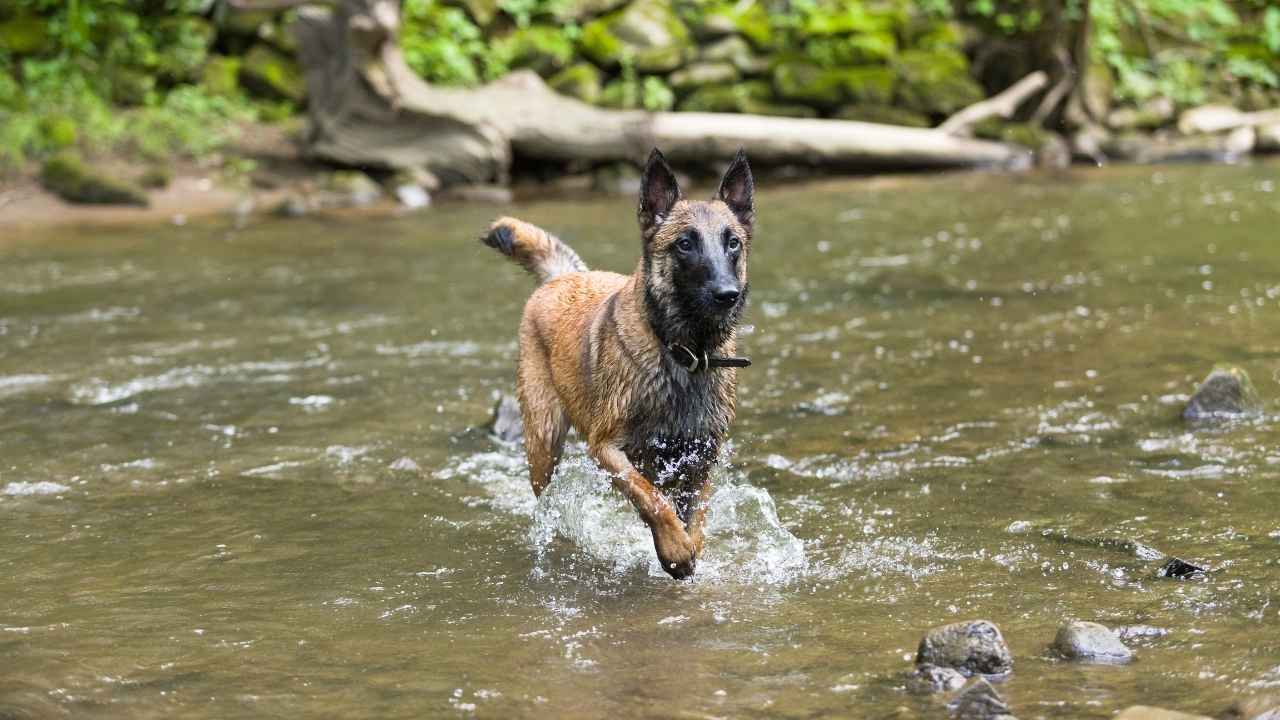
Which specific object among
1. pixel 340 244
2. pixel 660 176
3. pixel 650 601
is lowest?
pixel 340 244

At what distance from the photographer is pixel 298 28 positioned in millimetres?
18656

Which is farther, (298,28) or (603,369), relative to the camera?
(298,28)

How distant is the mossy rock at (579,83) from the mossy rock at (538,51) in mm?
364

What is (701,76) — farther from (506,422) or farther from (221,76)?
(506,422)

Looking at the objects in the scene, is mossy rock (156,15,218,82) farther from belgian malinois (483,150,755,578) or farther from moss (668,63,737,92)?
belgian malinois (483,150,755,578)

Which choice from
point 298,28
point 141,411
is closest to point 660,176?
point 141,411

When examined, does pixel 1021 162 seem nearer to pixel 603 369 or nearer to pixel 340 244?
pixel 340 244

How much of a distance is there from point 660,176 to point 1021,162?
1537 centimetres

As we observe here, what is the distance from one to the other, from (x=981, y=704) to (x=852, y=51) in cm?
1872

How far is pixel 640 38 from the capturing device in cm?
2153

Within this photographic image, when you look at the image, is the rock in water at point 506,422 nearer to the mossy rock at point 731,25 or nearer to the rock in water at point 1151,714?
the rock in water at point 1151,714

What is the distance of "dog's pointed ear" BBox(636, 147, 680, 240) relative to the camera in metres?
5.96

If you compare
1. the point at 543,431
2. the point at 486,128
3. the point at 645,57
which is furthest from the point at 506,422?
the point at 645,57

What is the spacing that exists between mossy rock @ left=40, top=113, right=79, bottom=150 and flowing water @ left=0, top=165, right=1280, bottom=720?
21.5ft
